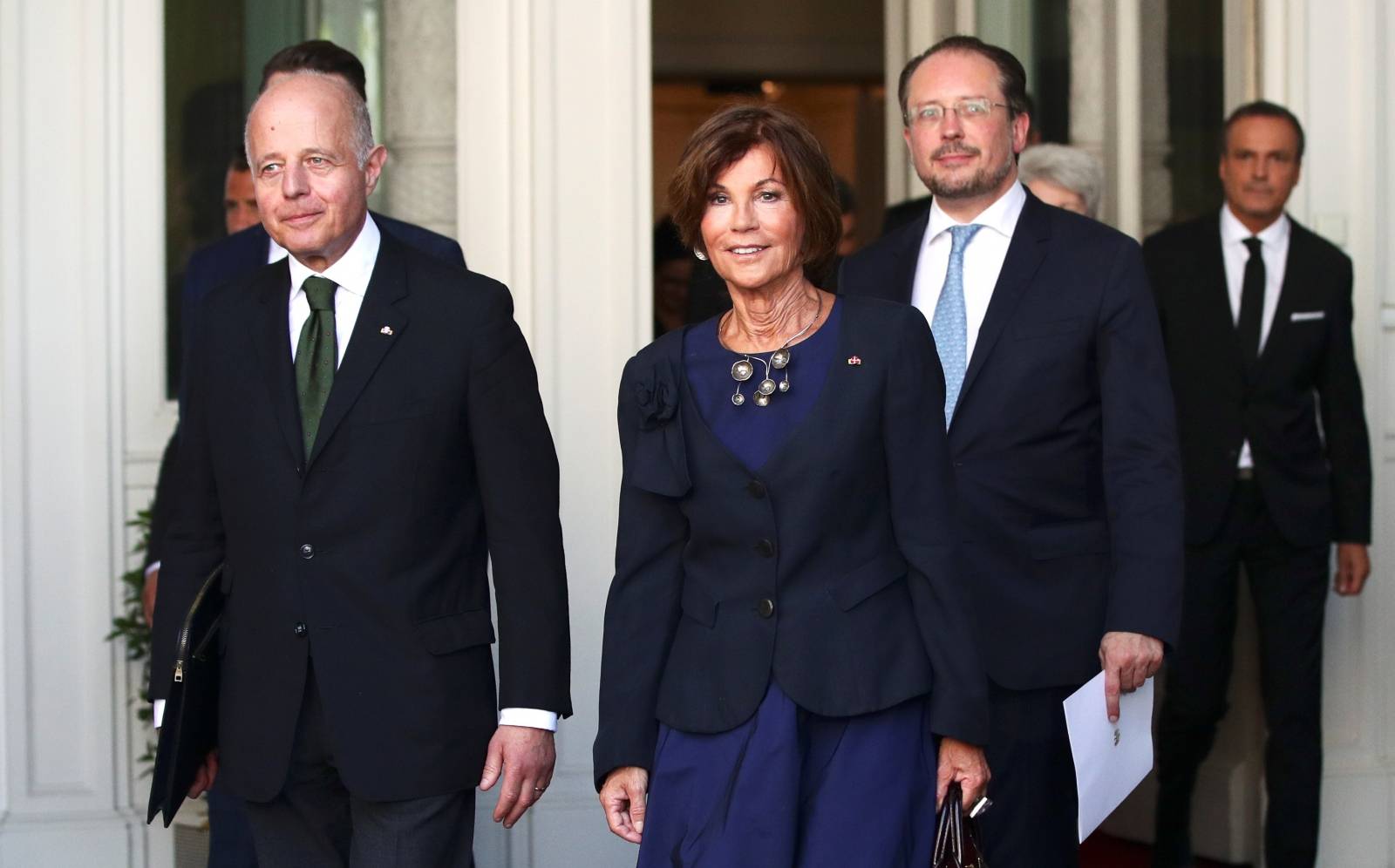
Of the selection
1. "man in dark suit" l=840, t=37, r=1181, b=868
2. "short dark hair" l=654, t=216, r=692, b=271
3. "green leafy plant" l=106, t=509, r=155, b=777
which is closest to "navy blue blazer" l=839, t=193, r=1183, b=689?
"man in dark suit" l=840, t=37, r=1181, b=868

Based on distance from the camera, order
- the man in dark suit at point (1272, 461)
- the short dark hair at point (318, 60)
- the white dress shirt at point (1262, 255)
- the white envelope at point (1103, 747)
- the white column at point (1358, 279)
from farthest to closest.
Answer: the white column at point (1358, 279) < the white dress shirt at point (1262, 255) < the man in dark suit at point (1272, 461) < the short dark hair at point (318, 60) < the white envelope at point (1103, 747)

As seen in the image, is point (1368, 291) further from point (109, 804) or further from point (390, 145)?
point (109, 804)

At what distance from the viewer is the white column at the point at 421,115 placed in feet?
18.6

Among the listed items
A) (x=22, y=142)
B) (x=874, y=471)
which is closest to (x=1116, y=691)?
(x=874, y=471)

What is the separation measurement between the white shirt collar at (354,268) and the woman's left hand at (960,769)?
1227 mm

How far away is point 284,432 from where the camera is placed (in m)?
3.34

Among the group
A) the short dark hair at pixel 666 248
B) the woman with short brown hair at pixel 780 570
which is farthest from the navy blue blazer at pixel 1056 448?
the short dark hair at pixel 666 248

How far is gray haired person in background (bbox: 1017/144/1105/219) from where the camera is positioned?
219 inches

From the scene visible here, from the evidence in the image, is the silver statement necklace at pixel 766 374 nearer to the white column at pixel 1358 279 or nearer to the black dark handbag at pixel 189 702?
the black dark handbag at pixel 189 702

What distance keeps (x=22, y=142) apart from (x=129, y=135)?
27 cm

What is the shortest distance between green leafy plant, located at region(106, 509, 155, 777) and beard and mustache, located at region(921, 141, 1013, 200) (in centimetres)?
228

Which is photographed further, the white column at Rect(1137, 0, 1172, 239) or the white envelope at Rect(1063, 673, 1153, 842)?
the white column at Rect(1137, 0, 1172, 239)

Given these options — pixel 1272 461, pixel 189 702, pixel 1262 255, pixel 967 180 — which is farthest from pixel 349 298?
pixel 1262 255

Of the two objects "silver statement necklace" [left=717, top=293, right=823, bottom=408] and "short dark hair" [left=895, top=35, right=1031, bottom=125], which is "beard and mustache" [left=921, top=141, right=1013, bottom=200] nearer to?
"short dark hair" [left=895, top=35, right=1031, bottom=125]
